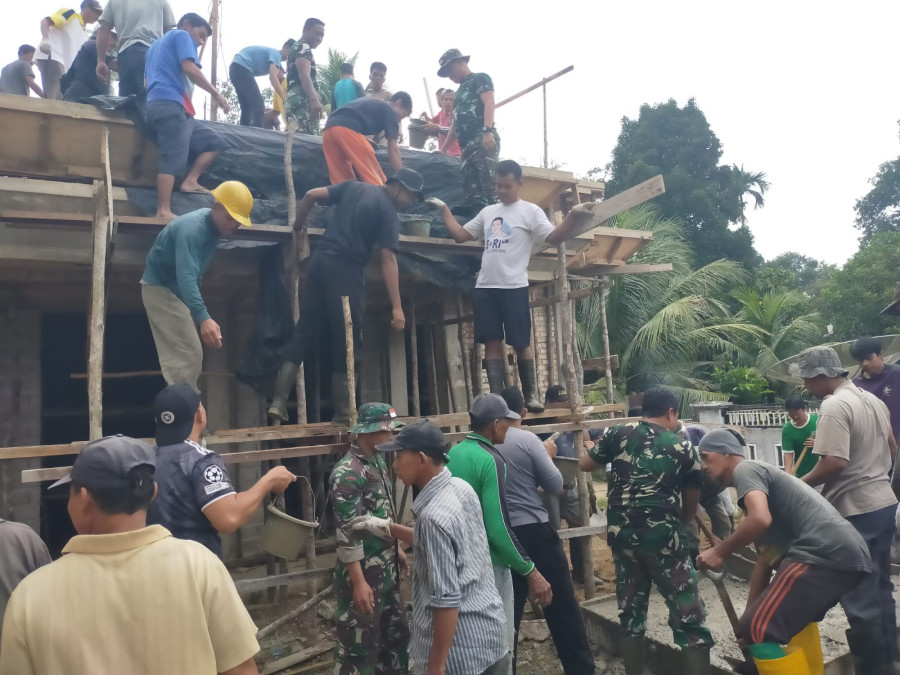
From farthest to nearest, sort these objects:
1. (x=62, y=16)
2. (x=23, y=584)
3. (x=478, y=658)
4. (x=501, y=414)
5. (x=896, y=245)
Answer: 1. (x=896, y=245)
2. (x=62, y=16)
3. (x=501, y=414)
4. (x=478, y=658)
5. (x=23, y=584)

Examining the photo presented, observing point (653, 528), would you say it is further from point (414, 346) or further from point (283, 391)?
point (414, 346)

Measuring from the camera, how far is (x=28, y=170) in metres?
5.25

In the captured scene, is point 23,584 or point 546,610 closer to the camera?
point 23,584

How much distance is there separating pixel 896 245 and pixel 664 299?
715cm

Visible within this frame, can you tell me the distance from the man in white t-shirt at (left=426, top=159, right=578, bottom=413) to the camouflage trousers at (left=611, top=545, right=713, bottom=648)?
5.75 ft

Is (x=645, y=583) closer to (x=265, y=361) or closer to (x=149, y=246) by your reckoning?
(x=265, y=361)

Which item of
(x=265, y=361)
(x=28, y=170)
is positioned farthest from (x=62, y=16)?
(x=265, y=361)

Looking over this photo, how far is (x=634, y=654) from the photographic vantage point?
3750 millimetres

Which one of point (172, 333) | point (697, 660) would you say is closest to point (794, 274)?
point (697, 660)

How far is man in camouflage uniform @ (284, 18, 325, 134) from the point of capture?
22.0 feet

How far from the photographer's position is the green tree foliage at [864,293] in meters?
17.4

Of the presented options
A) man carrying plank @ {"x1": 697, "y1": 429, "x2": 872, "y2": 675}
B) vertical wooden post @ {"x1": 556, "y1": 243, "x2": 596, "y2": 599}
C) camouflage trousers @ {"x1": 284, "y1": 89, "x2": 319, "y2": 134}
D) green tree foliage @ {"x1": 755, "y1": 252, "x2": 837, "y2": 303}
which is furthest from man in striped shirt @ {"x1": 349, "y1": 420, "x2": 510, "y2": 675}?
green tree foliage @ {"x1": 755, "y1": 252, "x2": 837, "y2": 303}

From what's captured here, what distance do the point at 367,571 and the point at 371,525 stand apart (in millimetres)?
354

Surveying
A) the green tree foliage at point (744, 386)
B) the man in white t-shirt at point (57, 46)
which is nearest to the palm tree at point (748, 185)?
the green tree foliage at point (744, 386)
